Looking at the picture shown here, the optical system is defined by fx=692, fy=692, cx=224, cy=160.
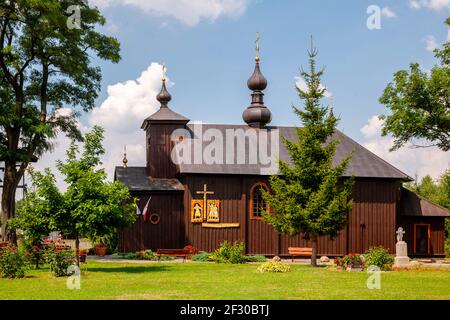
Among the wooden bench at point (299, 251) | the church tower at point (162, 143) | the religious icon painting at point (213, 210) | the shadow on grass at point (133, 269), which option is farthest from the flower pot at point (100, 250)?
the wooden bench at point (299, 251)

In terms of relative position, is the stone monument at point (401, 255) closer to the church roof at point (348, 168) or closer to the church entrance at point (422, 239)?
the church roof at point (348, 168)

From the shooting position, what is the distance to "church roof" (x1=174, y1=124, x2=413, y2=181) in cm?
3462

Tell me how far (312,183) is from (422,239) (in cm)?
1226

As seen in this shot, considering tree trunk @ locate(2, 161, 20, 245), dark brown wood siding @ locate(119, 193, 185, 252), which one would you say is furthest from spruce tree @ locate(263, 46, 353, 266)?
tree trunk @ locate(2, 161, 20, 245)

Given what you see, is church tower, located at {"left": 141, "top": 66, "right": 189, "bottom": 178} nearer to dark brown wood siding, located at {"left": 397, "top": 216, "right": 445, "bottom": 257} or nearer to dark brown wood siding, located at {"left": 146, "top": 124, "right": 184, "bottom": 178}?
dark brown wood siding, located at {"left": 146, "top": 124, "right": 184, "bottom": 178}

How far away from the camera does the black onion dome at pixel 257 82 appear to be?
38.0m

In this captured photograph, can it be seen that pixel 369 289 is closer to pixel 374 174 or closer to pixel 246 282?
pixel 246 282

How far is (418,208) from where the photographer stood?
37.3m

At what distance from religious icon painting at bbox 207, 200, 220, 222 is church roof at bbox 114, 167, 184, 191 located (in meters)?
1.83

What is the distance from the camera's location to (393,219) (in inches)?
1411

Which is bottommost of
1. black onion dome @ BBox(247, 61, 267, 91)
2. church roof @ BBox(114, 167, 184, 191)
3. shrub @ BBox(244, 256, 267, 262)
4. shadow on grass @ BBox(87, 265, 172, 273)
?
shrub @ BBox(244, 256, 267, 262)

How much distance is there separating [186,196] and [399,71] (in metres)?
14.5

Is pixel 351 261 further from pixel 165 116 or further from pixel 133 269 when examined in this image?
pixel 165 116
